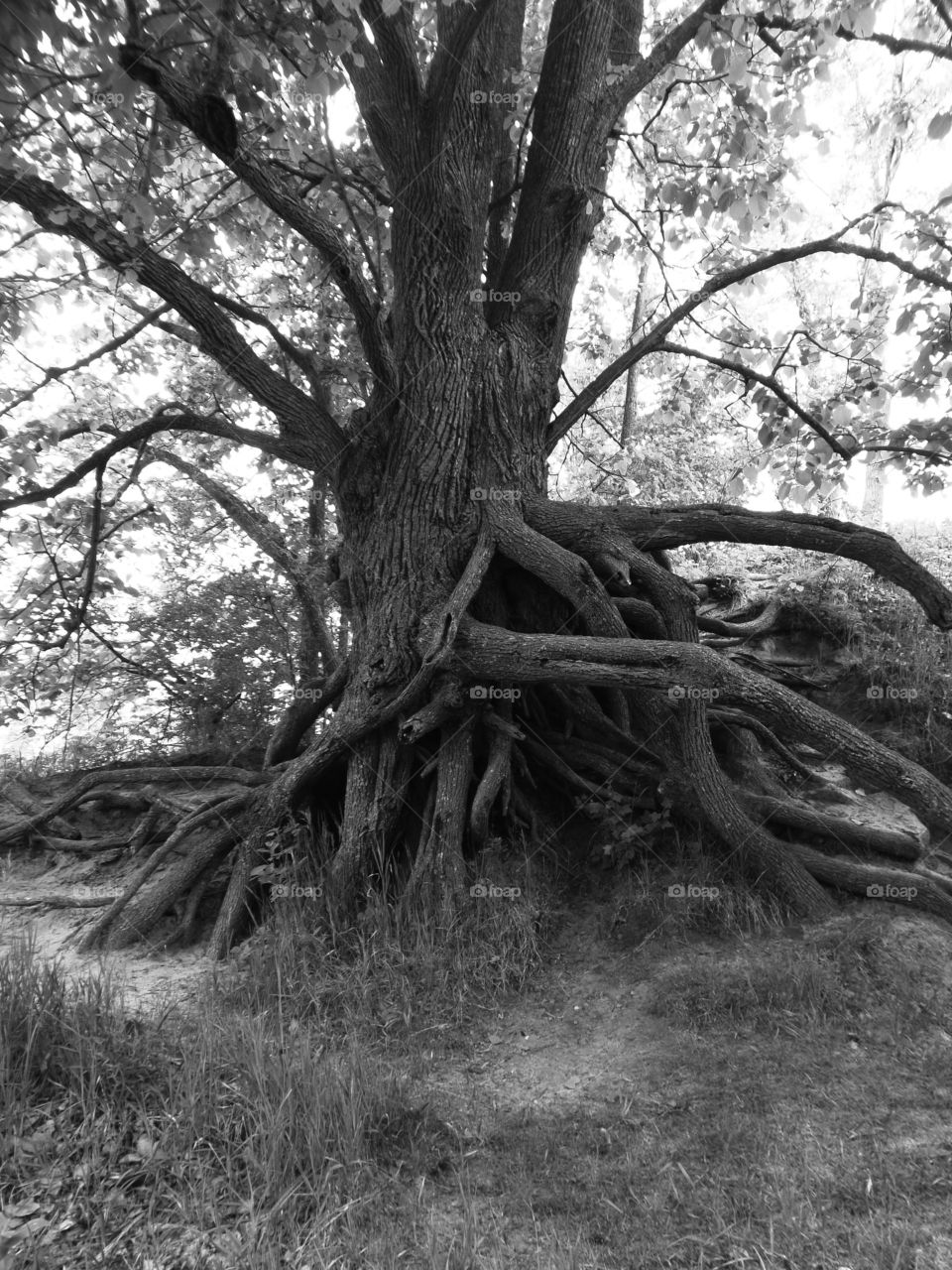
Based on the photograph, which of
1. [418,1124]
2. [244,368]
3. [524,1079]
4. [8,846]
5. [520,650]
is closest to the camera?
[418,1124]

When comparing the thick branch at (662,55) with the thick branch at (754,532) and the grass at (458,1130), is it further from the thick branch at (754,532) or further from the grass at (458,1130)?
the grass at (458,1130)

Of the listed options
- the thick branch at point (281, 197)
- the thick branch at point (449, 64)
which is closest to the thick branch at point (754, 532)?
the thick branch at point (281, 197)

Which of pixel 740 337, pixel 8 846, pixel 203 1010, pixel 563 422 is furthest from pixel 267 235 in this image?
pixel 203 1010

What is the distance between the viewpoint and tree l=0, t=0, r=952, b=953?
4137 mm

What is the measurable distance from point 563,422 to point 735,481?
145 centimetres

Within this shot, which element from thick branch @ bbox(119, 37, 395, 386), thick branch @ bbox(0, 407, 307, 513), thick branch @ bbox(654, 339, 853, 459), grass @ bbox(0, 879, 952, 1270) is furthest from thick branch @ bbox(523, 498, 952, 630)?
grass @ bbox(0, 879, 952, 1270)

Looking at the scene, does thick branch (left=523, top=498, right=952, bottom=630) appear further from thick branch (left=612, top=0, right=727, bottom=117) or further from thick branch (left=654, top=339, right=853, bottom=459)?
thick branch (left=612, top=0, right=727, bottom=117)

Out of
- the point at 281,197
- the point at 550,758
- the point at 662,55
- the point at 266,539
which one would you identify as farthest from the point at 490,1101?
the point at 662,55

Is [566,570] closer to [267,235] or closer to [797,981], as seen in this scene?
[797,981]

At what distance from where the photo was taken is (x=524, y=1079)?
10.8ft

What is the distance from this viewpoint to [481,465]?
507 centimetres

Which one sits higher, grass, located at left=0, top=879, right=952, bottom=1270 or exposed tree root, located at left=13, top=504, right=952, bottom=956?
exposed tree root, located at left=13, top=504, right=952, bottom=956

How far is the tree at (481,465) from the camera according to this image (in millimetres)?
4137

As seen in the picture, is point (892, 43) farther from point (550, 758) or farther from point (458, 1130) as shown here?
point (458, 1130)
